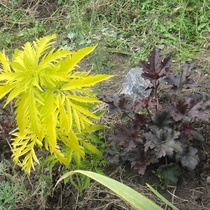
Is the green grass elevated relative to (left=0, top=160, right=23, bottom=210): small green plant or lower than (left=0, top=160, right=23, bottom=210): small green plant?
elevated

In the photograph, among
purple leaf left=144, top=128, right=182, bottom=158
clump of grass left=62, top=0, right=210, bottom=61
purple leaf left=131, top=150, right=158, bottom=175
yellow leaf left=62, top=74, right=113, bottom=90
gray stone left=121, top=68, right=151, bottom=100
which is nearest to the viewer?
yellow leaf left=62, top=74, right=113, bottom=90

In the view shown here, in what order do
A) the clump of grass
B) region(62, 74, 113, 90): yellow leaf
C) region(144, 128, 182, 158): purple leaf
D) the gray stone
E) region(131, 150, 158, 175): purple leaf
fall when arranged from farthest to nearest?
the clump of grass, the gray stone, region(131, 150, 158, 175): purple leaf, region(144, 128, 182, 158): purple leaf, region(62, 74, 113, 90): yellow leaf

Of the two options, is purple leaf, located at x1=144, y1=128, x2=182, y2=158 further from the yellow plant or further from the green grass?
the green grass

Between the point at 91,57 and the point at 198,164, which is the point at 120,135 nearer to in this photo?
the point at 198,164

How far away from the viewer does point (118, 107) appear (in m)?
2.55

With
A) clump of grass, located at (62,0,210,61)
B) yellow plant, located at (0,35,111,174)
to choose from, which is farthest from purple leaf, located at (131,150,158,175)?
clump of grass, located at (62,0,210,61)

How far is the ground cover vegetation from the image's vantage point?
85.0 inches

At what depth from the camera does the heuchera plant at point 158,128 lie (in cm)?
243

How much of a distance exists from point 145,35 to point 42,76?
157 centimetres

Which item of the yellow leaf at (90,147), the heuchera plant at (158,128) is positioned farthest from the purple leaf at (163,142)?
the yellow leaf at (90,147)

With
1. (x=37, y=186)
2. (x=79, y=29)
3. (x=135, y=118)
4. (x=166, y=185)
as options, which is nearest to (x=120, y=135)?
(x=135, y=118)

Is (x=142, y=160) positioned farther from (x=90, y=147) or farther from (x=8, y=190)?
(x=8, y=190)

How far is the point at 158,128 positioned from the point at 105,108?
61cm

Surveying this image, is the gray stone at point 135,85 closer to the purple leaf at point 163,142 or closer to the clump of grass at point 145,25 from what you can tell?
the clump of grass at point 145,25
